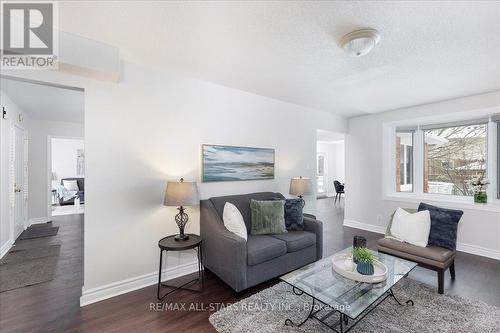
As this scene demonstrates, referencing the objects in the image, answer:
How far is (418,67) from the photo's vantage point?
2.62 meters

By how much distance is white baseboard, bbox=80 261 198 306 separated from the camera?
90.2 inches

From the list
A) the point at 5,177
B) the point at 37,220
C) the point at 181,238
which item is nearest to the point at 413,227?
the point at 181,238

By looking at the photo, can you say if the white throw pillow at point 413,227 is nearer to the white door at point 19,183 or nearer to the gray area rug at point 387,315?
the gray area rug at point 387,315

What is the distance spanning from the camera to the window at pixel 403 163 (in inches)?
188

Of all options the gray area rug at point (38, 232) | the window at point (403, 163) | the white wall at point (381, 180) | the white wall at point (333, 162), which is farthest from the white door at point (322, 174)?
the gray area rug at point (38, 232)

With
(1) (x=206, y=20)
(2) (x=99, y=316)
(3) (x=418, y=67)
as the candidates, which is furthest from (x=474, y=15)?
(2) (x=99, y=316)

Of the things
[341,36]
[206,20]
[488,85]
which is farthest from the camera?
[488,85]

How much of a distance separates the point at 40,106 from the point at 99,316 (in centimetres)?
425

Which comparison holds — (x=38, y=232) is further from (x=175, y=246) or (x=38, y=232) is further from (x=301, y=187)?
(x=301, y=187)

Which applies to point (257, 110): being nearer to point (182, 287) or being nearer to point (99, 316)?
point (182, 287)

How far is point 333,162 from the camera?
412 inches

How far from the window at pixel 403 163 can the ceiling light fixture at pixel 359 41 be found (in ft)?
11.5

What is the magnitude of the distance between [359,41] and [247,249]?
2.22 m

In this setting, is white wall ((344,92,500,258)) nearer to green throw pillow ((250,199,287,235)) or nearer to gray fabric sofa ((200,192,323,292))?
gray fabric sofa ((200,192,323,292))
